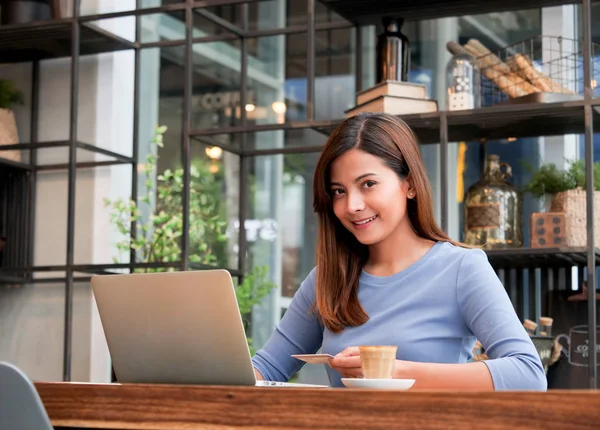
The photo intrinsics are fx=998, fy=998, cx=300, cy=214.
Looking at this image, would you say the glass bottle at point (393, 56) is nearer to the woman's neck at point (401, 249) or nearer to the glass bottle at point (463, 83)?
the glass bottle at point (463, 83)

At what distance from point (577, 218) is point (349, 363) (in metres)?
1.90

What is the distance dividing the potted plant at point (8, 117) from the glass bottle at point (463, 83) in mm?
1858

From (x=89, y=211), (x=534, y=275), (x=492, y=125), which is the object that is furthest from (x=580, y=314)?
(x=89, y=211)

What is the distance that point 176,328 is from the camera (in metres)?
1.59

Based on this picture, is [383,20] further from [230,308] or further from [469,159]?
[230,308]

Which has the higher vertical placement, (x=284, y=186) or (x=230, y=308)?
(x=284, y=186)

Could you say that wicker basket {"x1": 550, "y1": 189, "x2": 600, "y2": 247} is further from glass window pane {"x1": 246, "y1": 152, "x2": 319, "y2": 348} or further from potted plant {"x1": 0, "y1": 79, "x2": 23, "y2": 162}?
potted plant {"x1": 0, "y1": 79, "x2": 23, "y2": 162}

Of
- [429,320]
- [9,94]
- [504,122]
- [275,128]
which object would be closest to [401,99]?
[504,122]

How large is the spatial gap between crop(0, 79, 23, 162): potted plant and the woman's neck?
2462 millimetres

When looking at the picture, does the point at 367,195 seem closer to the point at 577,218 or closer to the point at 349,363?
the point at 349,363

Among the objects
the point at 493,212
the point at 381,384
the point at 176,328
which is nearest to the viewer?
the point at 381,384

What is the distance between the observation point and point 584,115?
3.20 metres

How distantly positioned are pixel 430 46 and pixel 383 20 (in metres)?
0.72

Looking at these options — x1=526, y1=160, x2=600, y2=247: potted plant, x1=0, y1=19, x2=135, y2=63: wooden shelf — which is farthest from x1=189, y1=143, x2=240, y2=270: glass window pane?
x1=526, y1=160, x2=600, y2=247: potted plant
